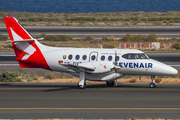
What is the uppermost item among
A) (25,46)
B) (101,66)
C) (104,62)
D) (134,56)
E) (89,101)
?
(25,46)

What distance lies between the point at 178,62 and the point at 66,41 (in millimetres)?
28936

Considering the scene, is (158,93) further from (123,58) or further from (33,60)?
(33,60)

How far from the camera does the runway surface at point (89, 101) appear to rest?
15.4 meters

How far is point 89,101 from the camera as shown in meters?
18.5

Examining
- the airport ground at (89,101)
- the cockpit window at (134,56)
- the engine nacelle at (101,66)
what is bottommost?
the airport ground at (89,101)

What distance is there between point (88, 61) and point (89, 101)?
5376 mm

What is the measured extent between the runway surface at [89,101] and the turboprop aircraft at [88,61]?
113 cm

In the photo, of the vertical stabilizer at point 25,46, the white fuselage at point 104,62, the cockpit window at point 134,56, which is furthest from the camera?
the vertical stabilizer at point 25,46

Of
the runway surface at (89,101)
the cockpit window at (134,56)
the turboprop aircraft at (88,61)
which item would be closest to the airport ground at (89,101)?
the runway surface at (89,101)

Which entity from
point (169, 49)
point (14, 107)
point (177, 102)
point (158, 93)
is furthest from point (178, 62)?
point (14, 107)

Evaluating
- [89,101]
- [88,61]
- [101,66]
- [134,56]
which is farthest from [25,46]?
[89,101]

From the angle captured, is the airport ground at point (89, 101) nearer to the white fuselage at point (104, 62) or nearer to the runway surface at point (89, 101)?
the runway surface at point (89, 101)

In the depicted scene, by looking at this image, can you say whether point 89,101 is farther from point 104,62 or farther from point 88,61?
point 88,61

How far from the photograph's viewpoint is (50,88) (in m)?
23.5
